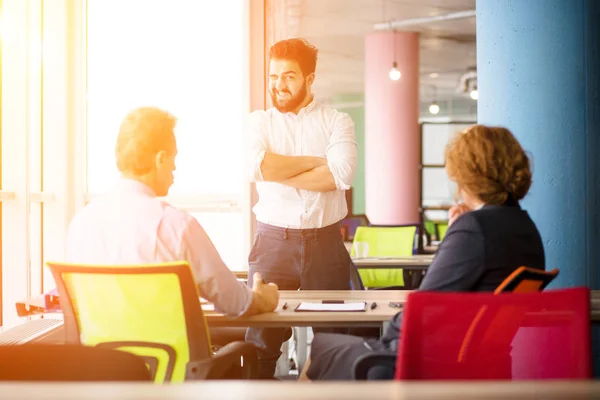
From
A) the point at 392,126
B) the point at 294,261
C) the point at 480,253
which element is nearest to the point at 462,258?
the point at 480,253

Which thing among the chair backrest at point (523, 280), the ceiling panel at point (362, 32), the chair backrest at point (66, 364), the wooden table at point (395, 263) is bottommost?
the wooden table at point (395, 263)

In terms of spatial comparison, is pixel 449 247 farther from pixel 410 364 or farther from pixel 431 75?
pixel 431 75

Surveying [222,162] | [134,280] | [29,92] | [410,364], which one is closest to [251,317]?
[134,280]

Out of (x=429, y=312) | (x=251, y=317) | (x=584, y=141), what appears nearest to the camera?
(x=429, y=312)

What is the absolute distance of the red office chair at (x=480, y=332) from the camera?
165 cm

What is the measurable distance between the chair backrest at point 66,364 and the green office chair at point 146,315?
2.22ft

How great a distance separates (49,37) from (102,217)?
110 inches

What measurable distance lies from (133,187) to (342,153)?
1.32 metres

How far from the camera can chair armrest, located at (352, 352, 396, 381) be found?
1989 mm

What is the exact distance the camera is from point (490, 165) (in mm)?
2254

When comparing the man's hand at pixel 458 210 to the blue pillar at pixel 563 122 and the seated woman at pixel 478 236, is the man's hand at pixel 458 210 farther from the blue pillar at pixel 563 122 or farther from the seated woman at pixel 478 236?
the blue pillar at pixel 563 122

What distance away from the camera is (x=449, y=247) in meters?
2.12

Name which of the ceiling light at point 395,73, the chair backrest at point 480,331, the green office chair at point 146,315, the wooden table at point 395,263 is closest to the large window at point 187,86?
the wooden table at point 395,263

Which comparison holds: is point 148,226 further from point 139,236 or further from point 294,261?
point 294,261
